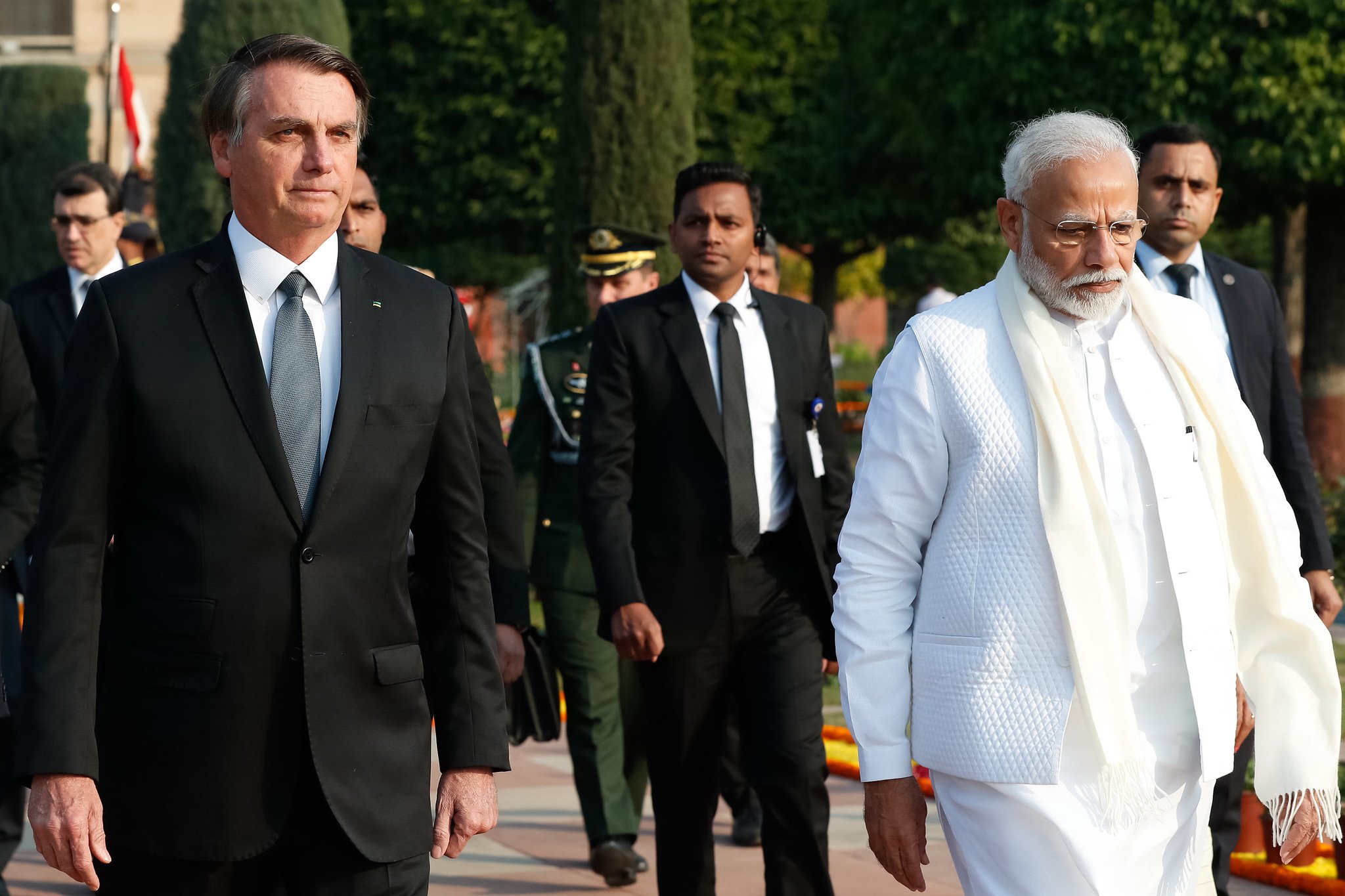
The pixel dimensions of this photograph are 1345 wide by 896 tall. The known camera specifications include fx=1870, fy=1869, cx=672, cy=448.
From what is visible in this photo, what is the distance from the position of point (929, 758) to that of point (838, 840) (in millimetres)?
3608

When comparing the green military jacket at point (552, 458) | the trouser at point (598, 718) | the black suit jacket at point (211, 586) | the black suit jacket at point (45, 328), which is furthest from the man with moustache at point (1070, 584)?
the black suit jacket at point (45, 328)

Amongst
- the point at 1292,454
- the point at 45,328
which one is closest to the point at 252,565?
the point at 1292,454

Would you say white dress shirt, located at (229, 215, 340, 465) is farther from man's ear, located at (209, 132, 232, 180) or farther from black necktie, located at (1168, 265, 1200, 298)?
black necktie, located at (1168, 265, 1200, 298)

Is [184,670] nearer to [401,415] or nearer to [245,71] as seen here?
[401,415]

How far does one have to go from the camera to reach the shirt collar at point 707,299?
5777 mm

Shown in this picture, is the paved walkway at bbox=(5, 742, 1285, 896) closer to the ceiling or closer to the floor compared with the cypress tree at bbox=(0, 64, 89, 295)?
closer to the floor

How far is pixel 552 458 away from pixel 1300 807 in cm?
399

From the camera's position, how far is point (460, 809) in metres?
3.31

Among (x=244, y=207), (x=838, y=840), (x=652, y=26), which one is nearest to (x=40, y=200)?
(x=652, y=26)

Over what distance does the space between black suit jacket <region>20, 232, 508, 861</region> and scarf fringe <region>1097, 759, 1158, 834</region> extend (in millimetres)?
1237

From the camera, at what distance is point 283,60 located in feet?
10.8

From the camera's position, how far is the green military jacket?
7031 mm

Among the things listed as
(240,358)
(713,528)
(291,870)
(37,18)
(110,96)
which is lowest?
(291,870)

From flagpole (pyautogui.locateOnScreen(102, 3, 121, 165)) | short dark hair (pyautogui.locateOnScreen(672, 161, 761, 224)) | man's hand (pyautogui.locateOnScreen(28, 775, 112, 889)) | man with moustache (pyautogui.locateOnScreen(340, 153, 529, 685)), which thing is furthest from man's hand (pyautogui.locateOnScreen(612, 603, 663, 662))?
flagpole (pyautogui.locateOnScreen(102, 3, 121, 165))
